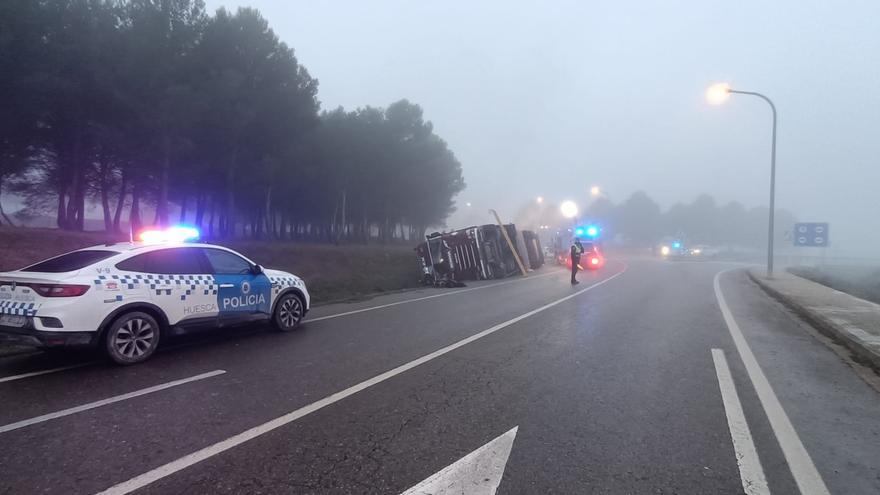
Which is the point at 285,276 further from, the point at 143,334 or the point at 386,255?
the point at 386,255

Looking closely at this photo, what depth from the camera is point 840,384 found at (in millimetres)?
5508

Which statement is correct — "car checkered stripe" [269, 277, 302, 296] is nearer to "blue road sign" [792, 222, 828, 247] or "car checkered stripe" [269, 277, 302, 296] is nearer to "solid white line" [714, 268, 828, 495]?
"solid white line" [714, 268, 828, 495]

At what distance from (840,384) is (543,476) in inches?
183

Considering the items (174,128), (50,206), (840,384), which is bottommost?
(840,384)

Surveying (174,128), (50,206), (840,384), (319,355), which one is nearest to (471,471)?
(319,355)

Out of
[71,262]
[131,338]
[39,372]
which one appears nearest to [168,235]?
[71,262]

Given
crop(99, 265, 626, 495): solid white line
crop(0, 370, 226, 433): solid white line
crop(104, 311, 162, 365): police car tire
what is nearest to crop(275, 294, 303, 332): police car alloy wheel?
crop(104, 311, 162, 365): police car tire

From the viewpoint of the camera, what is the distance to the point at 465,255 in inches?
815

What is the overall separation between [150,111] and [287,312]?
19.0m

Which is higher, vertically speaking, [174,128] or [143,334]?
[174,128]

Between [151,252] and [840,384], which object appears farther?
[151,252]

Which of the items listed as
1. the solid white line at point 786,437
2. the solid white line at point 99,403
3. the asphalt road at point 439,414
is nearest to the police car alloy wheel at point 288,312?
the asphalt road at point 439,414

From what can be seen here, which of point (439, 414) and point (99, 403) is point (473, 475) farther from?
point (99, 403)

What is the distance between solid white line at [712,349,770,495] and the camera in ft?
10.5
